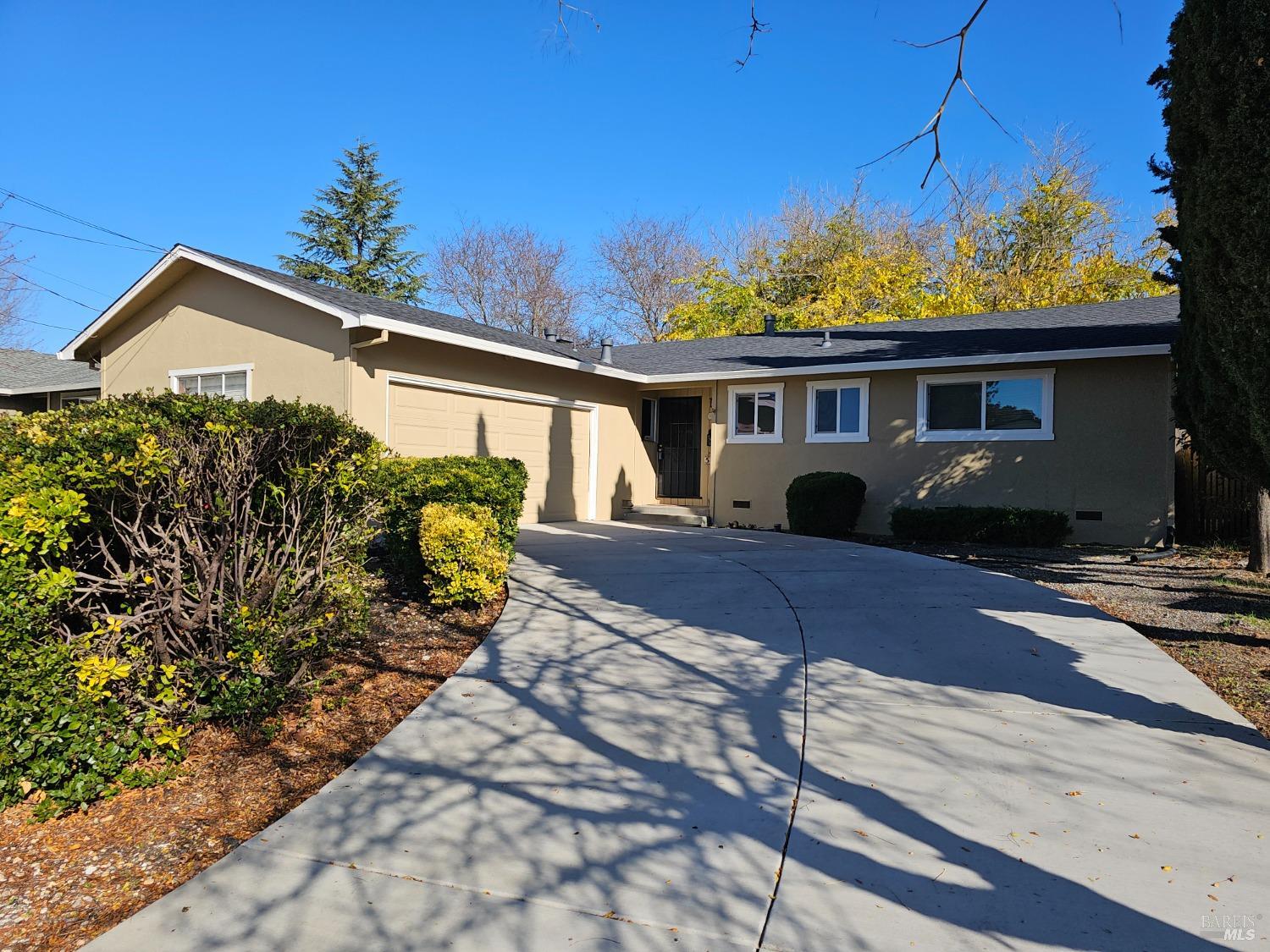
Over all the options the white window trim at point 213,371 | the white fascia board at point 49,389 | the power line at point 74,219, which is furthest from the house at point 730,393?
the power line at point 74,219

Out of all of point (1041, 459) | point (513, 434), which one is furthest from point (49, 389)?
point (1041, 459)

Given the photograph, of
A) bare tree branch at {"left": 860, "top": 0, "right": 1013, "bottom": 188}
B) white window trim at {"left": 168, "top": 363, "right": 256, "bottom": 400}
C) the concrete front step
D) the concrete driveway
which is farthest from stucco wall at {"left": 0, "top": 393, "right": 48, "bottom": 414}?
bare tree branch at {"left": 860, "top": 0, "right": 1013, "bottom": 188}

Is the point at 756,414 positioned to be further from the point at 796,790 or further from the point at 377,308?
the point at 796,790

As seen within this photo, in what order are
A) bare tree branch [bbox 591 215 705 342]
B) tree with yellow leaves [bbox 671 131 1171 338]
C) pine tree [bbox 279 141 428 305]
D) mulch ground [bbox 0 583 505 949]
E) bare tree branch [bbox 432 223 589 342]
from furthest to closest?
bare tree branch [bbox 432 223 589 342], bare tree branch [bbox 591 215 705 342], pine tree [bbox 279 141 428 305], tree with yellow leaves [bbox 671 131 1171 338], mulch ground [bbox 0 583 505 949]

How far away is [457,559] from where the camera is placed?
664cm

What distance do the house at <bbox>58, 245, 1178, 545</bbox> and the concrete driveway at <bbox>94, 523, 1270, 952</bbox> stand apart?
6596 mm

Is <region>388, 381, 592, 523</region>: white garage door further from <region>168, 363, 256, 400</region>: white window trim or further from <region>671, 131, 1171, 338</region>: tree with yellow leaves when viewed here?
<region>671, 131, 1171, 338</region>: tree with yellow leaves

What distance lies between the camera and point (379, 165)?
34812 millimetres

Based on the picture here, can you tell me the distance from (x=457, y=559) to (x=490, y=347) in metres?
6.17

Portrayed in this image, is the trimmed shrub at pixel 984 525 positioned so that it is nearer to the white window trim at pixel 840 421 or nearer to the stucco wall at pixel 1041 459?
the stucco wall at pixel 1041 459

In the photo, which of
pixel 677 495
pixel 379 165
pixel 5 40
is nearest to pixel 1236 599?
pixel 677 495

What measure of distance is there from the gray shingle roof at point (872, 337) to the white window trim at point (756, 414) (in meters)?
0.44

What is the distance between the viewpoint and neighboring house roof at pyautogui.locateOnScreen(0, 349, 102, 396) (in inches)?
706

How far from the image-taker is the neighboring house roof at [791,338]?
11406 mm
